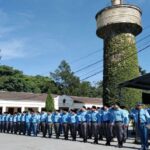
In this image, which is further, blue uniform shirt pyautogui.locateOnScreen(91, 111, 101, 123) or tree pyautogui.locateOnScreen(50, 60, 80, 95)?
tree pyautogui.locateOnScreen(50, 60, 80, 95)

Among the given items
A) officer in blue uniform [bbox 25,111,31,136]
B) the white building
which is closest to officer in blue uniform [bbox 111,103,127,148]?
officer in blue uniform [bbox 25,111,31,136]

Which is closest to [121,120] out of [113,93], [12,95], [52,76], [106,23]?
[113,93]

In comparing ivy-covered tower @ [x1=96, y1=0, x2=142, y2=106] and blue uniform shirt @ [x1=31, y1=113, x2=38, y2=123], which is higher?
ivy-covered tower @ [x1=96, y1=0, x2=142, y2=106]

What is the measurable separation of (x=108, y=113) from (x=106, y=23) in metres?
15.1

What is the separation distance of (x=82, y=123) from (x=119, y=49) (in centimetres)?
1269

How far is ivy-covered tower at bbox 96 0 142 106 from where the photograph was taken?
29.8 metres

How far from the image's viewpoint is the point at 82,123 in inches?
736

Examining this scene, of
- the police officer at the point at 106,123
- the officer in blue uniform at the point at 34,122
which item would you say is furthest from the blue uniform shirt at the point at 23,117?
the police officer at the point at 106,123

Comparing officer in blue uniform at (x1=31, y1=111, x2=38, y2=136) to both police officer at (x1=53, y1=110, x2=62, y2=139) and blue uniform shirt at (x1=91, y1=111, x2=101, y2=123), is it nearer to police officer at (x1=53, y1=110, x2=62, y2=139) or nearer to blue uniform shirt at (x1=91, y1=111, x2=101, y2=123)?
police officer at (x1=53, y1=110, x2=62, y2=139)

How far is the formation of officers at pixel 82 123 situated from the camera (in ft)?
52.4

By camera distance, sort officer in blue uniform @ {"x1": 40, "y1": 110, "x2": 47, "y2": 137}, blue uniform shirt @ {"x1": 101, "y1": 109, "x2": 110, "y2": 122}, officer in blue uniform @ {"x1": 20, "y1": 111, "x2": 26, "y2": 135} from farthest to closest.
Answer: officer in blue uniform @ {"x1": 20, "y1": 111, "x2": 26, "y2": 135} → officer in blue uniform @ {"x1": 40, "y1": 110, "x2": 47, "y2": 137} → blue uniform shirt @ {"x1": 101, "y1": 109, "x2": 110, "y2": 122}

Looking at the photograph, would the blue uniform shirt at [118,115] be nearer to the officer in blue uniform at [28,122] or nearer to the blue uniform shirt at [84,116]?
the blue uniform shirt at [84,116]

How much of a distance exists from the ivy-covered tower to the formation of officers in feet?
24.9

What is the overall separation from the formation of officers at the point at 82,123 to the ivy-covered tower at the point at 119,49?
758cm
